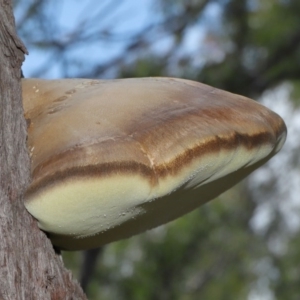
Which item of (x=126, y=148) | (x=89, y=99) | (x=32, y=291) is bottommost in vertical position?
(x=32, y=291)

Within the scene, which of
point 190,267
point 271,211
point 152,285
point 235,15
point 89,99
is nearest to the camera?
point 89,99

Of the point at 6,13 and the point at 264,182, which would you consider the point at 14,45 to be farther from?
the point at 264,182

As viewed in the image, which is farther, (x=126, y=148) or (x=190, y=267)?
(x=190, y=267)

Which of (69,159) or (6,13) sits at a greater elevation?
(6,13)

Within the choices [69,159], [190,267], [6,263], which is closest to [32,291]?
[6,263]

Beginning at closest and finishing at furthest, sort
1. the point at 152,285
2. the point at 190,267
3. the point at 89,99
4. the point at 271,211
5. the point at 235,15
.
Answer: the point at 89,99 < the point at 235,15 < the point at 152,285 < the point at 190,267 < the point at 271,211
